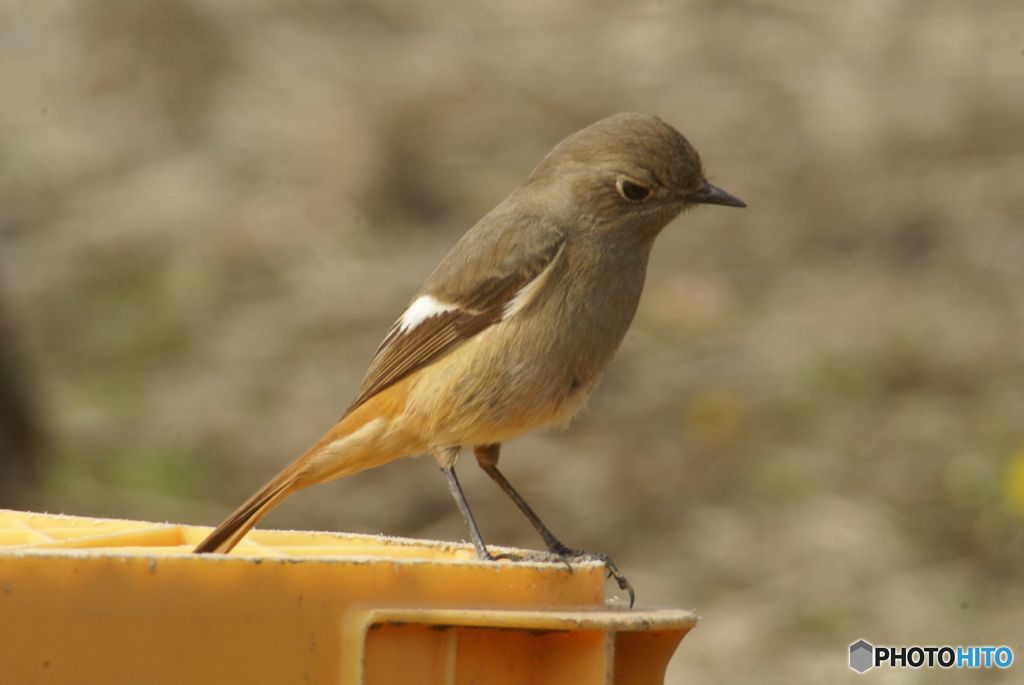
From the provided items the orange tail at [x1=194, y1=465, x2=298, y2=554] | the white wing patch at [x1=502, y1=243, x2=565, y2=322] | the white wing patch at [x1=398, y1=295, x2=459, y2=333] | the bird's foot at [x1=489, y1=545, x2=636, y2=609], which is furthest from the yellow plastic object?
the white wing patch at [x1=398, y1=295, x2=459, y2=333]

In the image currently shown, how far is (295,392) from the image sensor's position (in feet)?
31.4

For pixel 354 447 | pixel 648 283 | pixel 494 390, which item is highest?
pixel 648 283

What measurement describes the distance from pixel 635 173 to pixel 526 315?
610 mm

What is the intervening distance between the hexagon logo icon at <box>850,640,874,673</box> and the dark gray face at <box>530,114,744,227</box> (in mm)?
2413

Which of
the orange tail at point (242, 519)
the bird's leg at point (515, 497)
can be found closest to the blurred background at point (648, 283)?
the bird's leg at point (515, 497)

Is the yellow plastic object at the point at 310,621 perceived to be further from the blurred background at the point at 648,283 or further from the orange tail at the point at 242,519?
the blurred background at the point at 648,283

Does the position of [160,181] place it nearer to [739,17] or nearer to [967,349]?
[739,17]

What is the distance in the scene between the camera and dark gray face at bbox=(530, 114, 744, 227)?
530 cm

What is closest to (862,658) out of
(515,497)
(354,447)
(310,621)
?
(515,497)

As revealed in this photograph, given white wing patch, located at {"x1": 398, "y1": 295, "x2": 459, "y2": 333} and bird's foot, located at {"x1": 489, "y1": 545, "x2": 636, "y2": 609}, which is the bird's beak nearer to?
white wing patch, located at {"x1": 398, "y1": 295, "x2": 459, "y2": 333}

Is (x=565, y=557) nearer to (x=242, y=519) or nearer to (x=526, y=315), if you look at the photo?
(x=526, y=315)

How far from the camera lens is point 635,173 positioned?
17.5 feet

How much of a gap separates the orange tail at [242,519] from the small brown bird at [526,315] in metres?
0.04

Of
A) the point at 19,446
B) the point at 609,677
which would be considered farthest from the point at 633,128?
the point at 19,446
